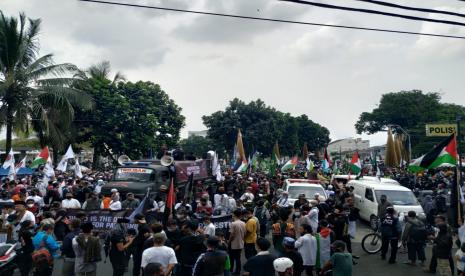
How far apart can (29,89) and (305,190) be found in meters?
15.5

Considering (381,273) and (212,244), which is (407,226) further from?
(212,244)

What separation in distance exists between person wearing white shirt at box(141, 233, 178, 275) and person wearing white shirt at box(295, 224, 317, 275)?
9.05 feet

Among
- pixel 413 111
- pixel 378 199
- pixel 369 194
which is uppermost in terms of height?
pixel 413 111

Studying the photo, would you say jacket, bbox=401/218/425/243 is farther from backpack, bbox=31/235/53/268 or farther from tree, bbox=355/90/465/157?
tree, bbox=355/90/465/157

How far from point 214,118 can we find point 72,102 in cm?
2605

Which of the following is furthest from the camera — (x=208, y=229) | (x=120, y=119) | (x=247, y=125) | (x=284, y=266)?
(x=247, y=125)

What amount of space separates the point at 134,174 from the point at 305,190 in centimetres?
626

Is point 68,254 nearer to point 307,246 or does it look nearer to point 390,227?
point 307,246

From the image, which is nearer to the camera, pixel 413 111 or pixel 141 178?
pixel 141 178

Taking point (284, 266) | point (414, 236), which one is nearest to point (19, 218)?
point (284, 266)

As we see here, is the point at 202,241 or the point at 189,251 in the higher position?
the point at 202,241

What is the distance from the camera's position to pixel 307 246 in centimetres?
881

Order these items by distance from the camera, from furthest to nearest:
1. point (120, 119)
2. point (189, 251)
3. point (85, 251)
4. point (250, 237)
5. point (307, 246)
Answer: point (120, 119) → point (250, 237) → point (307, 246) → point (189, 251) → point (85, 251)

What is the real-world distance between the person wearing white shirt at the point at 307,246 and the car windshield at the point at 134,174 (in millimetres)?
9463
